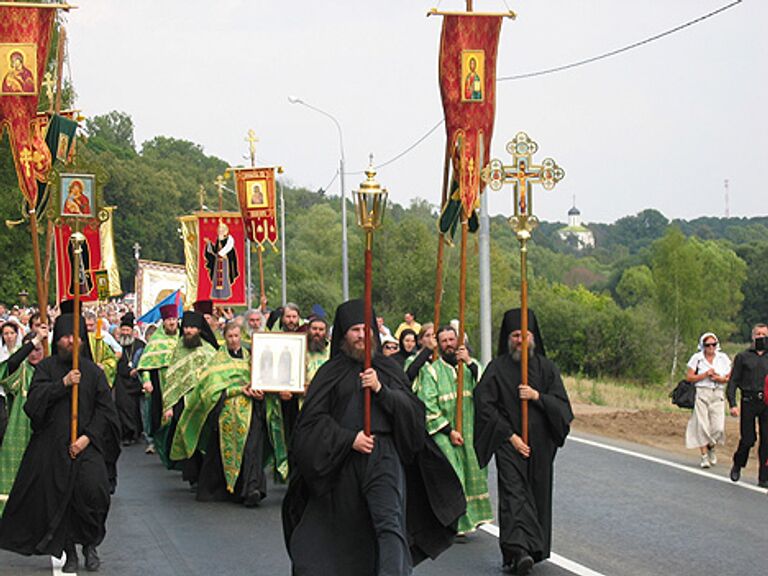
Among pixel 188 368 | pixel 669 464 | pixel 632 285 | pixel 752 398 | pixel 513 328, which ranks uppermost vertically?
pixel 513 328

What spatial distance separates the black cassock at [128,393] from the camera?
11.9m

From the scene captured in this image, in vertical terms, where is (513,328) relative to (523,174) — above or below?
below

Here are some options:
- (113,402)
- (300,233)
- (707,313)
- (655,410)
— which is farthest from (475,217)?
(707,313)

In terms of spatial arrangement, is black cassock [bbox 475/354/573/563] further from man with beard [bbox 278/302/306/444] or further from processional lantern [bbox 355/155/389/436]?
man with beard [bbox 278/302/306/444]

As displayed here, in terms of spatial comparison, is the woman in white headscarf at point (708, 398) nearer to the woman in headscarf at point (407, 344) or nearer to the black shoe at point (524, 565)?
the woman in headscarf at point (407, 344)

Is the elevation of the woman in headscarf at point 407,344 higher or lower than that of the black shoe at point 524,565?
higher

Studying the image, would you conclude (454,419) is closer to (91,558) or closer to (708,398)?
(91,558)

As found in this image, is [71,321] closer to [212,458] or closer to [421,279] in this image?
[212,458]

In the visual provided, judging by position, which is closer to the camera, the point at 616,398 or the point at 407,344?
the point at 407,344

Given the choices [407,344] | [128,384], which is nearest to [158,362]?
[128,384]

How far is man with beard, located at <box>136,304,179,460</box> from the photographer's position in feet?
58.1

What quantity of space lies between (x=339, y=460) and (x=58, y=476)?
343 cm

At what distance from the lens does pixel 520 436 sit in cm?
1103

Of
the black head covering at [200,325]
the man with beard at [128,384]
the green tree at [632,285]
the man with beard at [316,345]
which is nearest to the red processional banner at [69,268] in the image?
the man with beard at [128,384]
